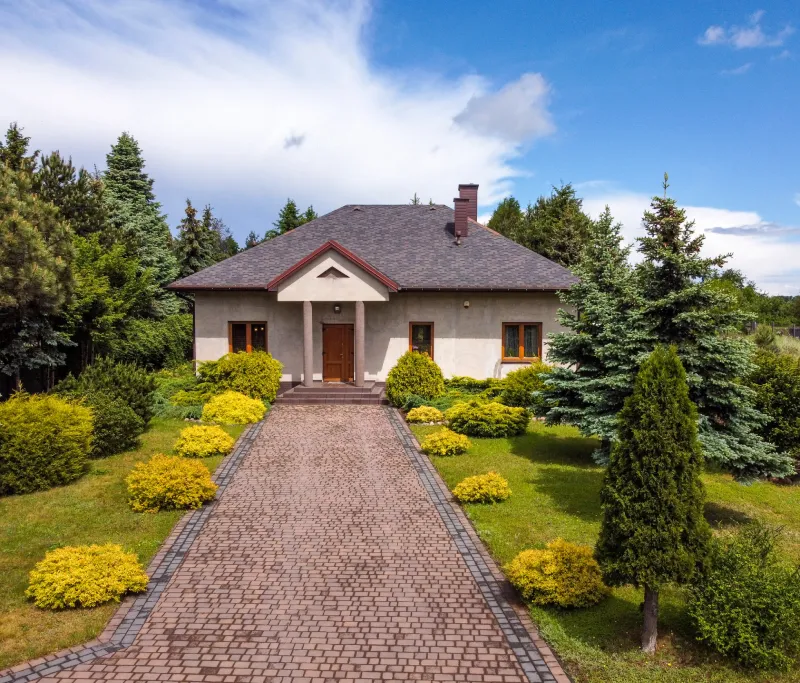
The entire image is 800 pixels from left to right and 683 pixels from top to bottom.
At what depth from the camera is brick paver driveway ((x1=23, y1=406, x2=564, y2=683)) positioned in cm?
623

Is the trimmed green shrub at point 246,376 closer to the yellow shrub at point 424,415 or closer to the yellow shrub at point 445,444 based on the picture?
the yellow shrub at point 424,415

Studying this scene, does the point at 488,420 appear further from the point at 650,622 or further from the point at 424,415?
the point at 650,622

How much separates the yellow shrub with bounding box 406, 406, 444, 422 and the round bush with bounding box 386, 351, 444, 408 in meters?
1.68

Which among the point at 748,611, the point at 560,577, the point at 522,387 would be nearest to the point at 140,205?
the point at 522,387

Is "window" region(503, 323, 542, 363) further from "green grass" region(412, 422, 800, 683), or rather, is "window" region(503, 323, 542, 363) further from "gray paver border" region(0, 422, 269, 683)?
"gray paver border" region(0, 422, 269, 683)

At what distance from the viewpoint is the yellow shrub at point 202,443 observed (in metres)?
14.0

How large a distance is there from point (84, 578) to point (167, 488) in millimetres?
3299

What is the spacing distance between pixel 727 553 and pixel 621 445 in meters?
1.79

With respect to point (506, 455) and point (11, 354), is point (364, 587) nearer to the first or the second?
point (506, 455)

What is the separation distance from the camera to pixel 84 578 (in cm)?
743

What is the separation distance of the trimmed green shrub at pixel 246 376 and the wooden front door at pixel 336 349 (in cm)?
335

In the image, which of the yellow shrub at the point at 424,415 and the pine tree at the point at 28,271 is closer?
the pine tree at the point at 28,271

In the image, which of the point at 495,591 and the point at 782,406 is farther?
the point at 782,406

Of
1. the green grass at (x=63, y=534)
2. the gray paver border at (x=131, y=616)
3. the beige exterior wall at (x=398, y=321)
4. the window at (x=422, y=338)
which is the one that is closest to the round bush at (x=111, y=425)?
the green grass at (x=63, y=534)
